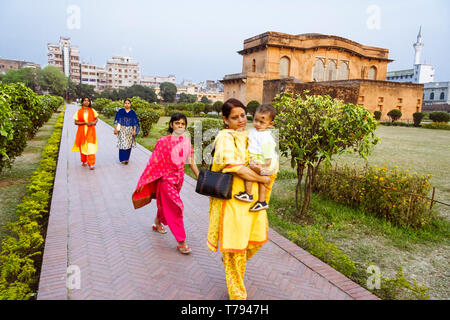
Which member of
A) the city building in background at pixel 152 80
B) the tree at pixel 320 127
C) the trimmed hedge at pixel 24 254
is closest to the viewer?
the trimmed hedge at pixel 24 254

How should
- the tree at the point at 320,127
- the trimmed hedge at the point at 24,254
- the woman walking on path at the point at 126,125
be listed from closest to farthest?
the trimmed hedge at the point at 24,254 < the tree at the point at 320,127 < the woman walking on path at the point at 126,125

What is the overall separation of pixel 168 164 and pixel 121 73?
99160 mm

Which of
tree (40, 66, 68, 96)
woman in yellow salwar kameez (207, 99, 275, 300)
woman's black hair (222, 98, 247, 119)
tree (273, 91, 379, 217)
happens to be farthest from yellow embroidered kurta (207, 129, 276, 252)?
tree (40, 66, 68, 96)

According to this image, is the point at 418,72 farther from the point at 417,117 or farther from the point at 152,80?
the point at 152,80

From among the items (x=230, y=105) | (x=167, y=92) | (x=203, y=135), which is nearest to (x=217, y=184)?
(x=230, y=105)

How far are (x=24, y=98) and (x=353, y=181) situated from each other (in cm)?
793

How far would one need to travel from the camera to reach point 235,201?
7.74 feet

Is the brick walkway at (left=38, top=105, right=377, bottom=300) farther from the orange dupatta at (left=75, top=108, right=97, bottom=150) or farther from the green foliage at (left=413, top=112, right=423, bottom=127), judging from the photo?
the green foliage at (left=413, top=112, right=423, bottom=127)

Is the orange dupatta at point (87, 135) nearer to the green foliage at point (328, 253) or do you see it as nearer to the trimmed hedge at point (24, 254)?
the trimmed hedge at point (24, 254)

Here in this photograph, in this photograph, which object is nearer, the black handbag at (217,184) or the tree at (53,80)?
the black handbag at (217,184)

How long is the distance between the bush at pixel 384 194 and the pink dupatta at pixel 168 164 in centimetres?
225

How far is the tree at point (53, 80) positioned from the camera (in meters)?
59.5

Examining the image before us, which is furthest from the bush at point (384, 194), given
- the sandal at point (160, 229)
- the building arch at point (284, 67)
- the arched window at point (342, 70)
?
the arched window at point (342, 70)

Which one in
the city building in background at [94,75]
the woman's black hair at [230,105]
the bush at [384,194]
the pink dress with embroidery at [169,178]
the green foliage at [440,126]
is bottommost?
the bush at [384,194]
